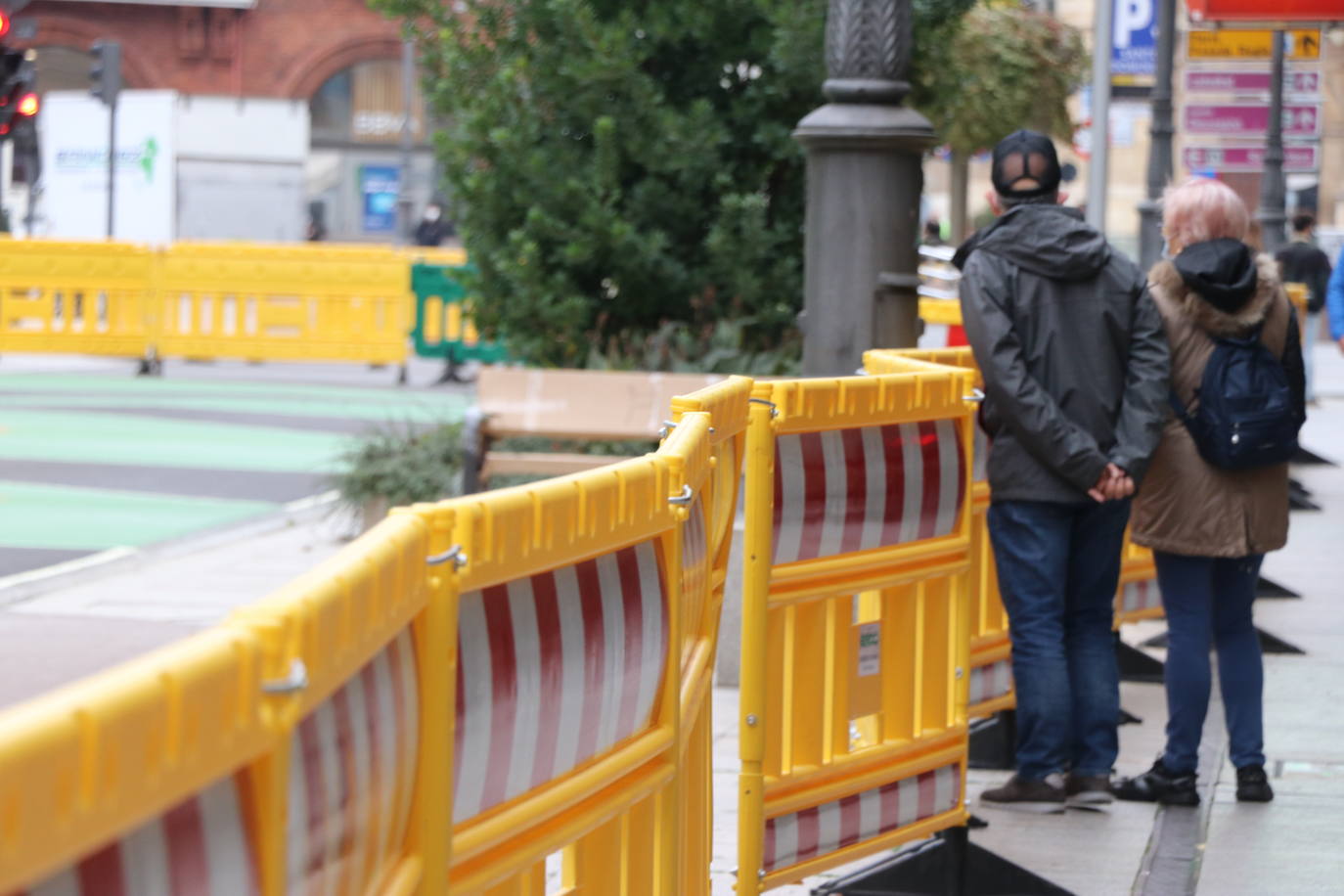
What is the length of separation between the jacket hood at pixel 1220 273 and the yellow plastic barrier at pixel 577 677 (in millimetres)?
2728

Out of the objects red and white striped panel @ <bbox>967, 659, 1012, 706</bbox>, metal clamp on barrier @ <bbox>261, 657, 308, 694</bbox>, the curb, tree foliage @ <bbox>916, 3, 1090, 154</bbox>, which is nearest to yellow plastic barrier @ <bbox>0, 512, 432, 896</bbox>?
metal clamp on barrier @ <bbox>261, 657, 308, 694</bbox>

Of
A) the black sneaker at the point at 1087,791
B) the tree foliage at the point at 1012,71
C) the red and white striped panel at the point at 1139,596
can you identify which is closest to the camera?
the black sneaker at the point at 1087,791

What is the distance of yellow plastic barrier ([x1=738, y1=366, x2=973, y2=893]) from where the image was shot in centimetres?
428

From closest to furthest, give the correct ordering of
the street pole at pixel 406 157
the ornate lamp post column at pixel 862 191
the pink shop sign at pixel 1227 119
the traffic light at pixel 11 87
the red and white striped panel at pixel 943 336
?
the ornate lamp post column at pixel 862 191 < the red and white striped panel at pixel 943 336 < the pink shop sign at pixel 1227 119 < the traffic light at pixel 11 87 < the street pole at pixel 406 157

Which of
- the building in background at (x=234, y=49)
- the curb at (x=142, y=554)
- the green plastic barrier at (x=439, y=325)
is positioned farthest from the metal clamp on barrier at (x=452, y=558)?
the building in background at (x=234, y=49)

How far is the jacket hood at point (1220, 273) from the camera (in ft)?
18.9

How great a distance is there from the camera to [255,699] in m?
1.63

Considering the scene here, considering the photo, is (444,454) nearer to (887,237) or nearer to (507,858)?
(887,237)

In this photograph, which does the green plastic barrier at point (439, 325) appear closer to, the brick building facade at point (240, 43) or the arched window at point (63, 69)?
the brick building facade at point (240, 43)

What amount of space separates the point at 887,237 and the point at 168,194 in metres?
28.1

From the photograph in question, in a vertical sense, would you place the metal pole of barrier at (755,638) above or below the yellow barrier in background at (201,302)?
below

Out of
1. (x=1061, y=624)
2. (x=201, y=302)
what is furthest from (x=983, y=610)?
(x=201, y=302)

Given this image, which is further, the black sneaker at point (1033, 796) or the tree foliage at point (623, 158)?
the tree foliage at point (623, 158)

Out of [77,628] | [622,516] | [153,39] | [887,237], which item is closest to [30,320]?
[77,628]
